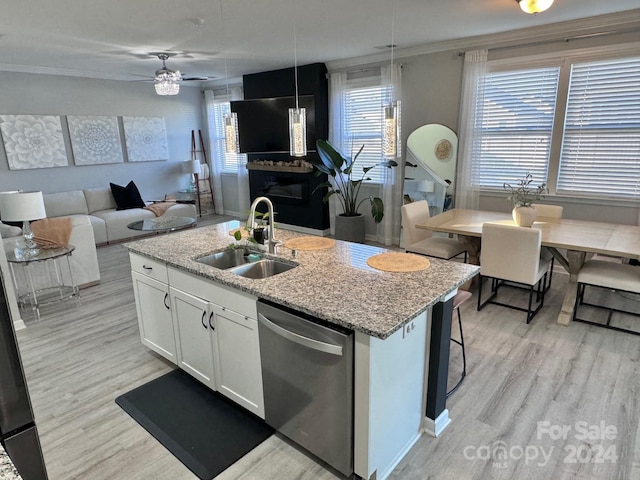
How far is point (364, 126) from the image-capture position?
5.78 metres

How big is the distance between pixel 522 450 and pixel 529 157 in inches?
135

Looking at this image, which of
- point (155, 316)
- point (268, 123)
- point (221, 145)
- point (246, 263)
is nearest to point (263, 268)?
point (246, 263)

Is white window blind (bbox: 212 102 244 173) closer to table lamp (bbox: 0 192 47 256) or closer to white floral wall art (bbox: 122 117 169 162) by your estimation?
white floral wall art (bbox: 122 117 169 162)

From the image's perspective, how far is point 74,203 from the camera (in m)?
6.28

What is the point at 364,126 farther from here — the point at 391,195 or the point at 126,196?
the point at 126,196

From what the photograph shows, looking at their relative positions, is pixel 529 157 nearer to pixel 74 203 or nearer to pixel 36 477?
pixel 36 477

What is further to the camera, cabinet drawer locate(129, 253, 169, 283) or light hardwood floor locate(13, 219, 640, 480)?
cabinet drawer locate(129, 253, 169, 283)

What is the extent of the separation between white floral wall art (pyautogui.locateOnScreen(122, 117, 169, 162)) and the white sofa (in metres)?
0.89

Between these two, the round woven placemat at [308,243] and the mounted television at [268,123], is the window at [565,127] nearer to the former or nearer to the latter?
the mounted television at [268,123]

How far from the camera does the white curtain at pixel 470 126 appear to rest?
4594 millimetres

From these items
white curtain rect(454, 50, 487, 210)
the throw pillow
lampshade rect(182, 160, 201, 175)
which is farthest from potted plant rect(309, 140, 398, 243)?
the throw pillow

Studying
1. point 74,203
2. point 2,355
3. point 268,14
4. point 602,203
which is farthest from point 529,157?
point 74,203

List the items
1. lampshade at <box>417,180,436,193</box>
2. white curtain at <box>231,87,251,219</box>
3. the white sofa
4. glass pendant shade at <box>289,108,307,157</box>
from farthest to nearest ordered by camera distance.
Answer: white curtain at <box>231,87,251,219</box>, the white sofa, lampshade at <box>417,180,436,193</box>, glass pendant shade at <box>289,108,307,157</box>

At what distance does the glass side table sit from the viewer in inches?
149
